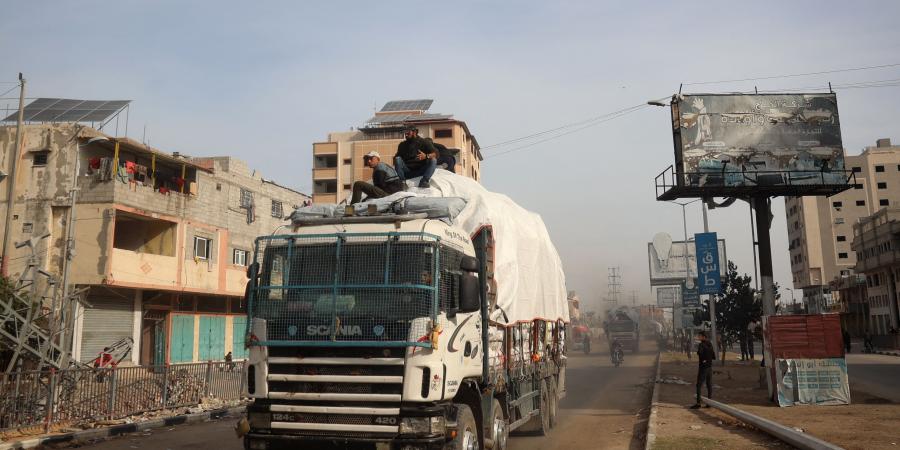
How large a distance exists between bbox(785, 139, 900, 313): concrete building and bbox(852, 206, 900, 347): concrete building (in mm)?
19598

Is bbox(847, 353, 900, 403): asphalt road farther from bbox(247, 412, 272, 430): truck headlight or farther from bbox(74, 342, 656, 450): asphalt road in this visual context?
bbox(247, 412, 272, 430): truck headlight

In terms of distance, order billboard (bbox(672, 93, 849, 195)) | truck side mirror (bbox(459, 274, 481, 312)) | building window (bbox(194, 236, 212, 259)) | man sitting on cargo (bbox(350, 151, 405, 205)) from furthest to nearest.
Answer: building window (bbox(194, 236, 212, 259)) < billboard (bbox(672, 93, 849, 195)) < man sitting on cargo (bbox(350, 151, 405, 205)) < truck side mirror (bbox(459, 274, 481, 312))

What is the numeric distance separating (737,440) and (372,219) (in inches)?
283

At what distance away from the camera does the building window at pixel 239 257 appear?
1361 inches

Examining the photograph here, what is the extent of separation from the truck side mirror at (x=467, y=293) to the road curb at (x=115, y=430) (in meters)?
8.70

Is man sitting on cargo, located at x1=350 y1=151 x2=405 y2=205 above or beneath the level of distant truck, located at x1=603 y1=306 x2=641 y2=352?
above

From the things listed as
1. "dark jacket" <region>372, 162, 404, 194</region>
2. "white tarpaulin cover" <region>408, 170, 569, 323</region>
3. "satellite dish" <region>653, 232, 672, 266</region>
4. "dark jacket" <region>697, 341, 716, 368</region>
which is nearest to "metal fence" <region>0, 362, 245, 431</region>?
"dark jacket" <region>372, 162, 404, 194</region>

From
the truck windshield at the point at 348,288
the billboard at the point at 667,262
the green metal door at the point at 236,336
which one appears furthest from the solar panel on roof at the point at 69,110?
the billboard at the point at 667,262

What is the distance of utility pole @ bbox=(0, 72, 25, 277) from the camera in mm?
24486

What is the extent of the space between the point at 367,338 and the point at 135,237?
26662 mm

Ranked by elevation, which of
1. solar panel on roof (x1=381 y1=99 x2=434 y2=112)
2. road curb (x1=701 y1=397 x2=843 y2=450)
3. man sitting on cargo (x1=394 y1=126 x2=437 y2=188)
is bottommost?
road curb (x1=701 y1=397 x2=843 y2=450)

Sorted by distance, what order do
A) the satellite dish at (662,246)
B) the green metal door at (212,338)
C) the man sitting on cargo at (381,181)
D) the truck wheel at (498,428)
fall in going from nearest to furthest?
1. the truck wheel at (498,428)
2. the man sitting on cargo at (381,181)
3. the green metal door at (212,338)
4. the satellite dish at (662,246)

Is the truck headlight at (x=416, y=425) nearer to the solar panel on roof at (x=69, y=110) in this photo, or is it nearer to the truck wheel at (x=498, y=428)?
the truck wheel at (x=498, y=428)

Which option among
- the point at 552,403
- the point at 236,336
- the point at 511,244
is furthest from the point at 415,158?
the point at 236,336
